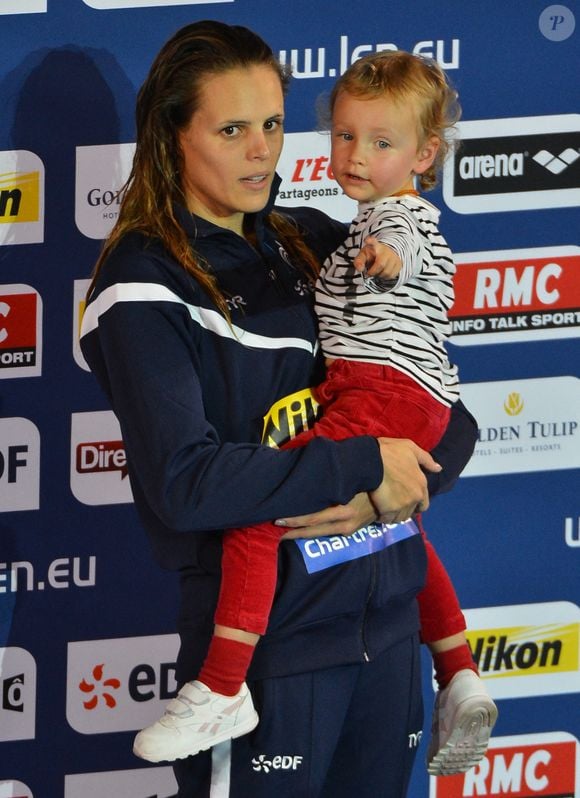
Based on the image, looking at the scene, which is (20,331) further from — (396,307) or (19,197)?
(396,307)

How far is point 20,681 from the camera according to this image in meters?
2.85

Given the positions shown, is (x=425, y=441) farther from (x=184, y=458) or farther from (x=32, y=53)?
(x=32, y=53)

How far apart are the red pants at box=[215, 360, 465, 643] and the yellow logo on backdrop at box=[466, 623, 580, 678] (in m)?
0.93

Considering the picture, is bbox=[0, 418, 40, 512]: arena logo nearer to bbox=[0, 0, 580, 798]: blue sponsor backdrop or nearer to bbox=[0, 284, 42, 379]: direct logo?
bbox=[0, 0, 580, 798]: blue sponsor backdrop

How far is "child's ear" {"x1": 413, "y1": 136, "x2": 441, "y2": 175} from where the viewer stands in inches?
81.4

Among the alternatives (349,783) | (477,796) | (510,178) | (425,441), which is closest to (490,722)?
(349,783)

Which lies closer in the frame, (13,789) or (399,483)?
(399,483)

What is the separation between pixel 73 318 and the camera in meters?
2.73

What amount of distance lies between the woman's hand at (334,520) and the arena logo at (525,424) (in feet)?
3.53

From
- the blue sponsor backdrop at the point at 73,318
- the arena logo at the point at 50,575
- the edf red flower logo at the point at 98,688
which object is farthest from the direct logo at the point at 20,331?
the edf red flower logo at the point at 98,688

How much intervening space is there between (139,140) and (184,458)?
53cm

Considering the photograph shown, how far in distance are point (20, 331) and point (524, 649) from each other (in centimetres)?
138

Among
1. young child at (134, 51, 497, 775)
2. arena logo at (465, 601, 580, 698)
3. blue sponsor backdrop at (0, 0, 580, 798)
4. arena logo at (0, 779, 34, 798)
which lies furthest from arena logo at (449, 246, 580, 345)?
arena logo at (0, 779, 34, 798)

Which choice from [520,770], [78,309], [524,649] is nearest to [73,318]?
[78,309]
